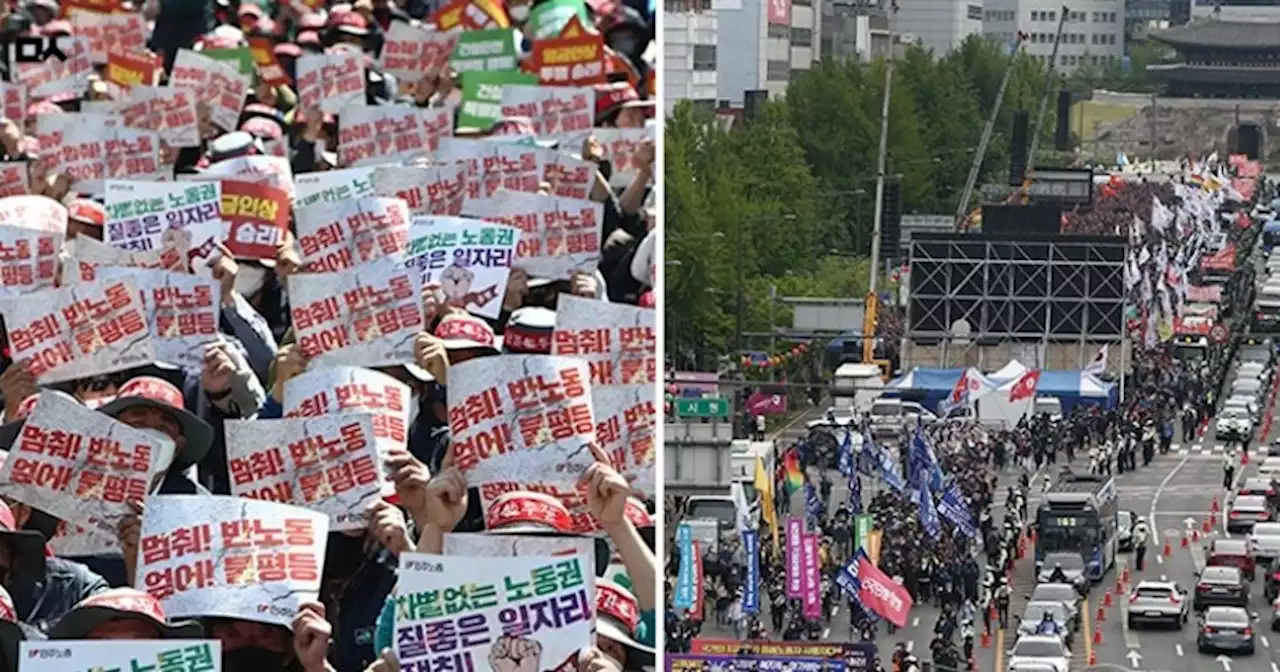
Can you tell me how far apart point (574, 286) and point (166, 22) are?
9.94 m

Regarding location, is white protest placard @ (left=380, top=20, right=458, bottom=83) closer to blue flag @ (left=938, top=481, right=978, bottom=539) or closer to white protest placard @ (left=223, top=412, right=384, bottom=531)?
white protest placard @ (left=223, top=412, right=384, bottom=531)

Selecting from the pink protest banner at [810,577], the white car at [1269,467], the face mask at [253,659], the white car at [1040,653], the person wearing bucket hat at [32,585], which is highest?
the person wearing bucket hat at [32,585]

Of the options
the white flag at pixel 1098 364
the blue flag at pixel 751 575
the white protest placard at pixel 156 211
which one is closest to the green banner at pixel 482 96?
the white protest placard at pixel 156 211

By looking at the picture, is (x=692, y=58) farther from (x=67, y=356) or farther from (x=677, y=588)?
(x=67, y=356)

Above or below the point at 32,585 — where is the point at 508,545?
above

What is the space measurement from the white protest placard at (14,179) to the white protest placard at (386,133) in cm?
191

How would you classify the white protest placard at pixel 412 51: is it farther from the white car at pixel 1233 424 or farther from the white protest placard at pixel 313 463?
the white car at pixel 1233 424

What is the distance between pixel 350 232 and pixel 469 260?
48cm

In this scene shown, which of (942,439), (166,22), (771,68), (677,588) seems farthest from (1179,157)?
(166,22)

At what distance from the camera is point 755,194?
3829 inches

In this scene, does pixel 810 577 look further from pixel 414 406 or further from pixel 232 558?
pixel 232 558

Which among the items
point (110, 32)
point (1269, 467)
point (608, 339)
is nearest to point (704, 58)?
point (1269, 467)

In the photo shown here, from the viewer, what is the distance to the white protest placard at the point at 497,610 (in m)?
10.2

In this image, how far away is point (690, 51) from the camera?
10644cm
